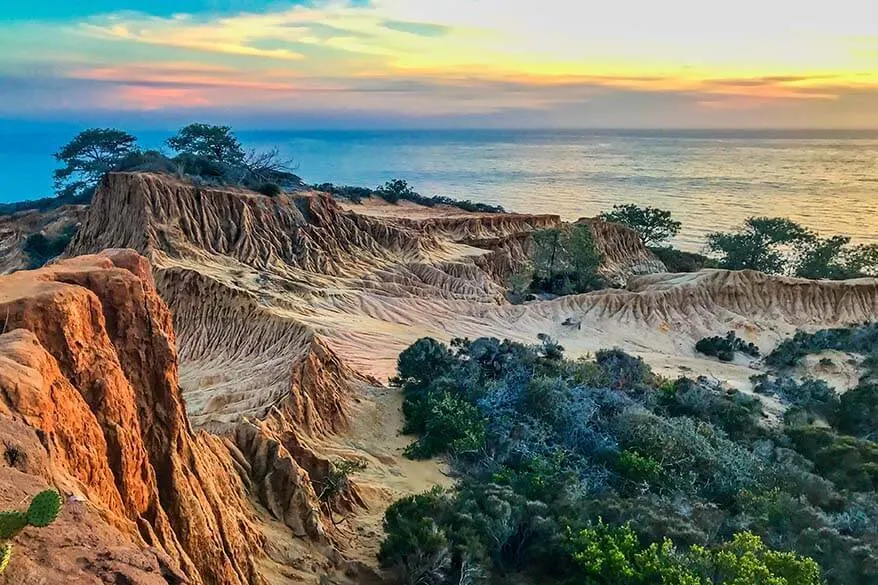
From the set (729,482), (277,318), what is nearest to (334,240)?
(277,318)

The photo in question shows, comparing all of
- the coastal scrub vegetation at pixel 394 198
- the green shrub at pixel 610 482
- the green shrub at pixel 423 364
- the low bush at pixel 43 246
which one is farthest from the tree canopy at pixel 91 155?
the green shrub at pixel 610 482

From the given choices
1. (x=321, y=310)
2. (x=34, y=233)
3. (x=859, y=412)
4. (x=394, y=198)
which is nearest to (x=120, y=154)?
(x=34, y=233)

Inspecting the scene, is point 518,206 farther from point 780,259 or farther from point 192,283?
point 192,283

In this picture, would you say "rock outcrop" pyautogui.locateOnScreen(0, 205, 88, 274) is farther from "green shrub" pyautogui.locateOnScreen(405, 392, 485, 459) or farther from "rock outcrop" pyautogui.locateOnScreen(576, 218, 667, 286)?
"rock outcrop" pyautogui.locateOnScreen(576, 218, 667, 286)

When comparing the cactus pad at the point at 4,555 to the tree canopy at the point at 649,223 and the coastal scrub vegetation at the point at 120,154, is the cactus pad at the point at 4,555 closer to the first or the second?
the coastal scrub vegetation at the point at 120,154

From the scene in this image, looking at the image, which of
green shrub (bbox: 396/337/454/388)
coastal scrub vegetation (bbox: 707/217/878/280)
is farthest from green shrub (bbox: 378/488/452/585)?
coastal scrub vegetation (bbox: 707/217/878/280)

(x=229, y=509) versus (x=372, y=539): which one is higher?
(x=229, y=509)
